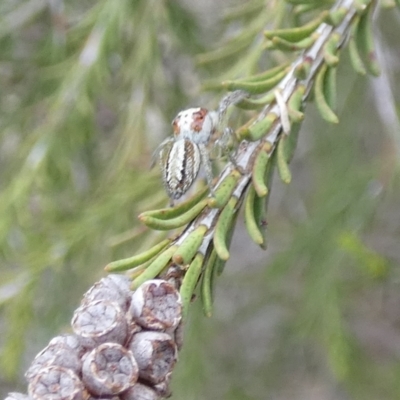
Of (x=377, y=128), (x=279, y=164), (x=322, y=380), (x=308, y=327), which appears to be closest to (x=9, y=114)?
(x=308, y=327)

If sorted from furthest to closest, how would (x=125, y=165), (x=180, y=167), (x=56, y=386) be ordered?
(x=125, y=165) → (x=180, y=167) → (x=56, y=386)

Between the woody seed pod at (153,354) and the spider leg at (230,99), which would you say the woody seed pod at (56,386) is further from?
the spider leg at (230,99)

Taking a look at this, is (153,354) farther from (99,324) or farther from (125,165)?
(125,165)

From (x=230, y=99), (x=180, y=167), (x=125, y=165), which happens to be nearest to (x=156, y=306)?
(x=180, y=167)

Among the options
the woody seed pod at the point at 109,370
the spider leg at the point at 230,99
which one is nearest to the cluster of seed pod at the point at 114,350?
the woody seed pod at the point at 109,370

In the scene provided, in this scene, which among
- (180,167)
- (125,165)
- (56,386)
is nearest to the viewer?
(56,386)

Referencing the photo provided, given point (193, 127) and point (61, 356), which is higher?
point (193, 127)

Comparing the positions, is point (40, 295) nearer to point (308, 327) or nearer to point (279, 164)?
point (308, 327)
